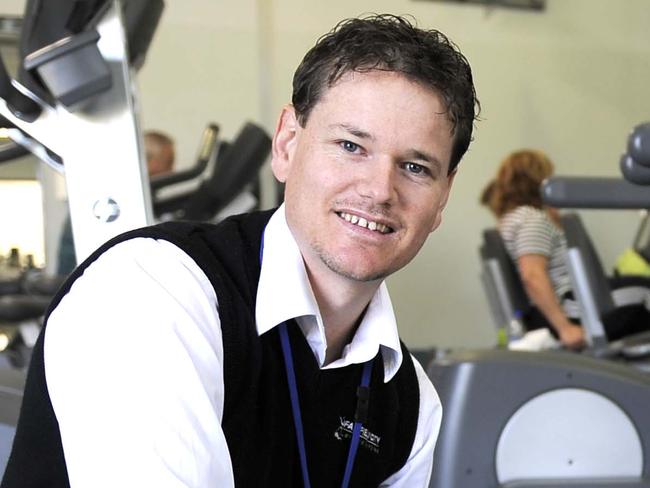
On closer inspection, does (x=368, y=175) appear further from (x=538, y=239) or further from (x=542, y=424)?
(x=538, y=239)

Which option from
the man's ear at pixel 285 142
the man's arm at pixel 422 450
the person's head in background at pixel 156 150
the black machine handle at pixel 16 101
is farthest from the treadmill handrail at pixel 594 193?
the person's head in background at pixel 156 150

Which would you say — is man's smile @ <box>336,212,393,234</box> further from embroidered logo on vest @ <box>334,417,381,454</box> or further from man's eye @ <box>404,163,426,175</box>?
A: embroidered logo on vest @ <box>334,417,381,454</box>

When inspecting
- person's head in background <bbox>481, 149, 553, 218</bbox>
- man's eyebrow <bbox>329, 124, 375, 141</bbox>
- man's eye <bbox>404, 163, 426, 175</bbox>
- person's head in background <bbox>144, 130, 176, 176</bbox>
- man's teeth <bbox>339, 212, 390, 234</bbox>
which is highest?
man's eyebrow <bbox>329, 124, 375, 141</bbox>

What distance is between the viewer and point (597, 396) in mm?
2049

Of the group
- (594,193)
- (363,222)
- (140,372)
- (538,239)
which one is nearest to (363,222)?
(363,222)

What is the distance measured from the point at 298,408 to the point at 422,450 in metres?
0.28

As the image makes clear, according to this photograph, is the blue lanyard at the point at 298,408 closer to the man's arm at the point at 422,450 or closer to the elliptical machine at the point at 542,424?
the man's arm at the point at 422,450

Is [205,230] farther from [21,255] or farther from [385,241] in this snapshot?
[21,255]

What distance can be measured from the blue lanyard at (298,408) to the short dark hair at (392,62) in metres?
0.21

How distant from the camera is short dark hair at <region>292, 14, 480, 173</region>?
1244mm

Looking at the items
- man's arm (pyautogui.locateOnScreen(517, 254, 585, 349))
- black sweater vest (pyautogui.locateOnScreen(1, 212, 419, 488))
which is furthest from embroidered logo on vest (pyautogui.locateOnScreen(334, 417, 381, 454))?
man's arm (pyautogui.locateOnScreen(517, 254, 585, 349))

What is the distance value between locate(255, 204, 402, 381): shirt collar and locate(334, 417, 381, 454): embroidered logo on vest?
0.07m

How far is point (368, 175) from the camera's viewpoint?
4.03 feet

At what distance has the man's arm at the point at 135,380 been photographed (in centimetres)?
98
